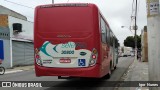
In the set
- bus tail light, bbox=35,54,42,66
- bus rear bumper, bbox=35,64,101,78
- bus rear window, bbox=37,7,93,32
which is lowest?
bus rear bumper, bbox=35,64,101,78

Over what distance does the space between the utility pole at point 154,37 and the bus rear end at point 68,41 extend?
3.35 meters

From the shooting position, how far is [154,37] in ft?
28.8

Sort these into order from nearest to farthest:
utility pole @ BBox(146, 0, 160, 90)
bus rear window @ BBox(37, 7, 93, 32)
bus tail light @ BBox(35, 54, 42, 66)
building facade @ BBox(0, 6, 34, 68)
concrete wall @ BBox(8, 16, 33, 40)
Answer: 1. utility pole @ BBox(146, 0, 160, 90)
2. bus rear window @ BBox(37, 7, 93, 32)
3. bus tail light @ BBox(35, 54, 42, 66)
4. building facade @ BBox(0, 6, 34, 68)
5. concrete wall @ BBox(8, 16, 33, 40)

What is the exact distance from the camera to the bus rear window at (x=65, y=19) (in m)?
12.1

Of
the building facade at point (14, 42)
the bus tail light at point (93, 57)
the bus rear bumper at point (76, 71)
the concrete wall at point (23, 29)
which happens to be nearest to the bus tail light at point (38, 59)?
the bus rear bumper at point (76, 71)

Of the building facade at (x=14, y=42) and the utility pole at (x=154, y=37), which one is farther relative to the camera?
the building facade at (x=14, y=42)

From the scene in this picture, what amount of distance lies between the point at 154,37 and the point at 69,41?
408cm

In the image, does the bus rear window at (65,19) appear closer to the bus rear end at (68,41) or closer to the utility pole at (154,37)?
the bus rear end at (68,41)

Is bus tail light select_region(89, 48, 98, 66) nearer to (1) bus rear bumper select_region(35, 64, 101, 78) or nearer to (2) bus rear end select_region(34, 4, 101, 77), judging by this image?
(2) bus rear end select_region(34, 4, 101, 77)

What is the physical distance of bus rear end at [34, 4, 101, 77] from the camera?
39.2ft

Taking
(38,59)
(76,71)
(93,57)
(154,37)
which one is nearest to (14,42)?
(38,59)

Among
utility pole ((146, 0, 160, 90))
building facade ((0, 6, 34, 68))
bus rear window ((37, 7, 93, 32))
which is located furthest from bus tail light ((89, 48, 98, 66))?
building facade ((0, 6, 34, 68))

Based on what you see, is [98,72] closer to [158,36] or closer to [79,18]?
[79,18]

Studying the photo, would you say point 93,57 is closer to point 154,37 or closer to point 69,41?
point 69,41
